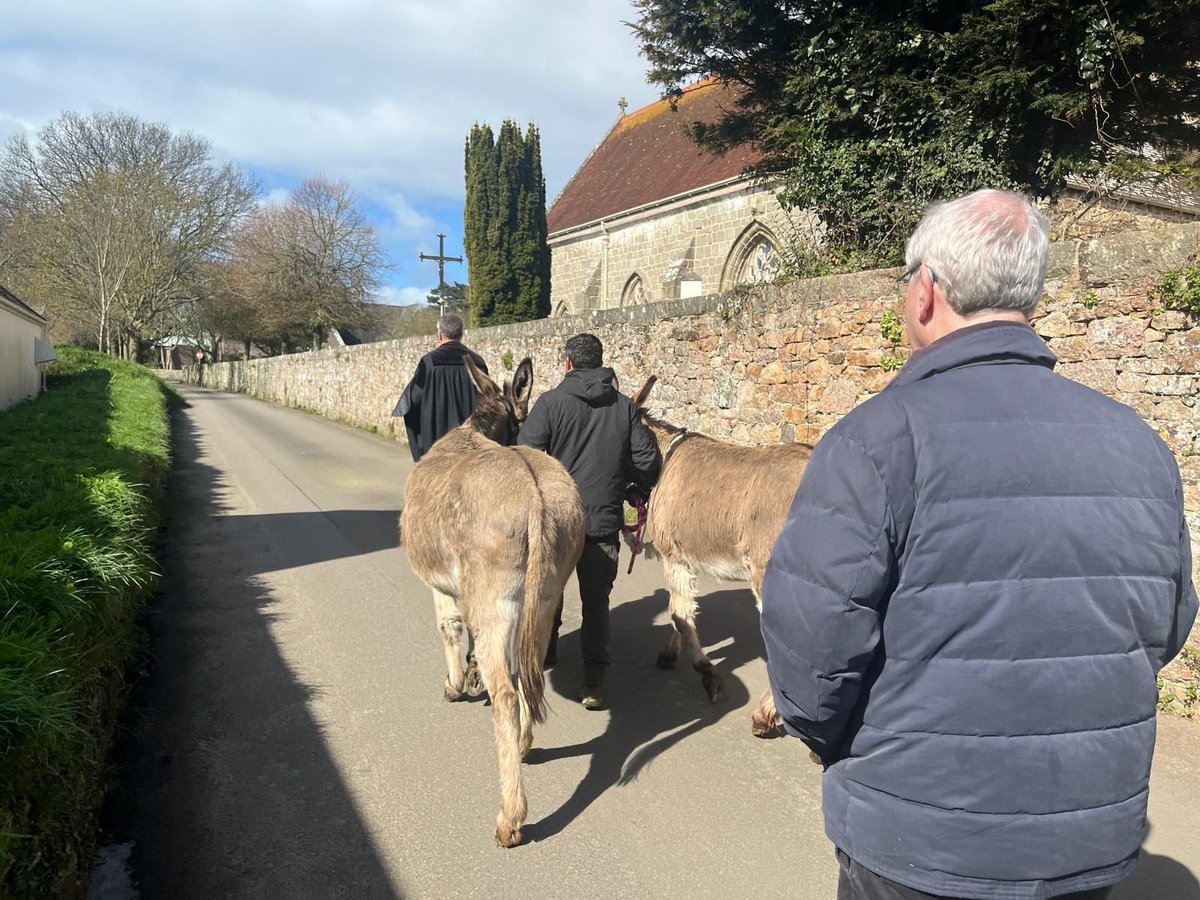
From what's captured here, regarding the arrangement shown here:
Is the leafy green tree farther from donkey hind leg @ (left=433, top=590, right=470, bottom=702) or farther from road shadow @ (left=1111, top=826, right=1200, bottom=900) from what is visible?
road shadow @ (left=1111, top=826, right=1200, bottom=900)

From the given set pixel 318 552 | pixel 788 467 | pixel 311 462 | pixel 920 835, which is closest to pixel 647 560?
pixel 318 552

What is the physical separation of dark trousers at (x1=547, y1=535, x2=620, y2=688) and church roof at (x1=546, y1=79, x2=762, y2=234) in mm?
17771

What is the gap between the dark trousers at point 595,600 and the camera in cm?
469

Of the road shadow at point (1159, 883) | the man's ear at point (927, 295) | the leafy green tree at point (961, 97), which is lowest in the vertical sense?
the road shadow at point (1159, 883)

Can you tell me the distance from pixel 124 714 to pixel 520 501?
2.71 meters

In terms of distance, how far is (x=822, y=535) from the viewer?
1564 millimetres

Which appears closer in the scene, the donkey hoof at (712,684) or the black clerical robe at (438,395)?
the donkey hoof at (712,684)

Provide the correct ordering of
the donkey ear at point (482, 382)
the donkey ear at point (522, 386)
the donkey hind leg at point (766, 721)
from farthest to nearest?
the donkey ear at point (522, 386) → the donkey ear at point (482, 382) → the donkey hind leg at point (766, 721)

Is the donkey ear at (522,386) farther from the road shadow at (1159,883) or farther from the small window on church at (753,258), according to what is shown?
the small window on church at (753,258)

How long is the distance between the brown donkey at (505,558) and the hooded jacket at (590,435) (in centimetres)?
52

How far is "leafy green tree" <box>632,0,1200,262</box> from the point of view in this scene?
7.52 metres

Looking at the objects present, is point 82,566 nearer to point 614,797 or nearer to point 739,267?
point 614,797

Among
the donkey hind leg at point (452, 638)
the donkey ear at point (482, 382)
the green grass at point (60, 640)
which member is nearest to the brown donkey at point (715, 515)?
the donkey ear at point (482, 382)

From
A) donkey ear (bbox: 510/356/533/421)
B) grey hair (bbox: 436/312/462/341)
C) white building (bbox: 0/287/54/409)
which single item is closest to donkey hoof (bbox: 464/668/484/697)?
donkey ear (bbox: 510/356/533/421)
